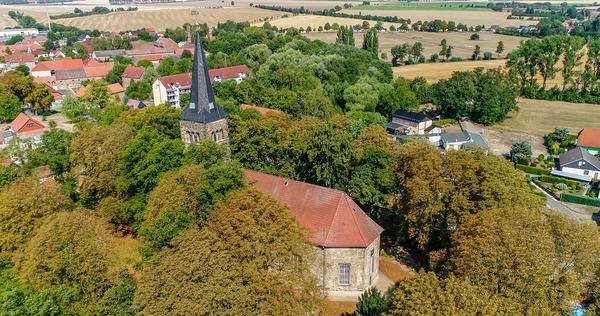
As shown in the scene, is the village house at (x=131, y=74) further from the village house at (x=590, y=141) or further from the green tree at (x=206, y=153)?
the village house at (x=590, y=141)

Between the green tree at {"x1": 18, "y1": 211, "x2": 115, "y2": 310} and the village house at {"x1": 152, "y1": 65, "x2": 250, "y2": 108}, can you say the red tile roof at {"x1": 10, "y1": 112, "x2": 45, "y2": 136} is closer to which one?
the village house at {"x1": 152, "y1": 65, "x2": 250, "y2": 108}

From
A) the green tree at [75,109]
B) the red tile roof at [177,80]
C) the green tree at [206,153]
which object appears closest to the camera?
the green tree at [206,153]

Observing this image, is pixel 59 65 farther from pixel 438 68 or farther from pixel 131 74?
pixel 438 68

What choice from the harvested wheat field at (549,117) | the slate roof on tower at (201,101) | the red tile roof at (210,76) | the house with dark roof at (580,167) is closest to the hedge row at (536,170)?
the house with dark roof at (580,167)

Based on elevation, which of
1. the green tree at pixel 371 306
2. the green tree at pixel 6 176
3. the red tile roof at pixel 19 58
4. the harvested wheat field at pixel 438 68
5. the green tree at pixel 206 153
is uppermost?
the green tree at pixel 206 153

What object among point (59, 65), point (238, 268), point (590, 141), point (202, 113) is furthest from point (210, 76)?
point (238, 268)

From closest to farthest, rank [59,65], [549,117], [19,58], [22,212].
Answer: [22,212]
[549,117]
[59,65]
[19,58]

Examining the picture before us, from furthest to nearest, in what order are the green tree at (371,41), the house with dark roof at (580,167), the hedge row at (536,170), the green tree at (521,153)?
the green tree at (371,41)
the green tree at (521,153)
the hedge row at (536,170)
the house with dark roof at (580,167)

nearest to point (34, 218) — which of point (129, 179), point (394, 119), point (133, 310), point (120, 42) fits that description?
point (129, 179)
